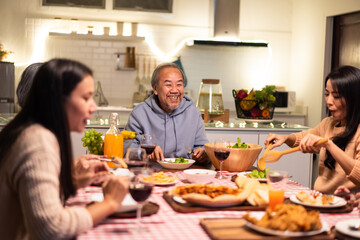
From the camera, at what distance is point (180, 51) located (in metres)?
7.36

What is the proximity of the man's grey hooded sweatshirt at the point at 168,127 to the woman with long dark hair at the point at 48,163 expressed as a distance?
1.54 m

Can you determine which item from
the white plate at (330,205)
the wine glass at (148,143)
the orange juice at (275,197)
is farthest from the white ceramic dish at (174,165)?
the orange juice at (275,197)

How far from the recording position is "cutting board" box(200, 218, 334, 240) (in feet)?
4.70

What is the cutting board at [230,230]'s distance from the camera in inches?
56.4

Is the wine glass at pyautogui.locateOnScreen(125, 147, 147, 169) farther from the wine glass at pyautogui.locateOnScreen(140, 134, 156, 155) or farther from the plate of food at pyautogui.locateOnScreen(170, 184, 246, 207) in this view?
the wine glass at pyautogui.locateOnScreen(140, 134, 156, 155)

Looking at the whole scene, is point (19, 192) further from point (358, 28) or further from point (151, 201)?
point (358, 28)

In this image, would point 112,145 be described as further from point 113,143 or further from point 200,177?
point 200,177

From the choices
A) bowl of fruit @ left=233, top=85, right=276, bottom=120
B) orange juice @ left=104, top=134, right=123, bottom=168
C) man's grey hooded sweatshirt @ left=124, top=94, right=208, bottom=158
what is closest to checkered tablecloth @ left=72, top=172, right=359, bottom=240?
orange juice @ left=104, top=134, right=123, bottom=168

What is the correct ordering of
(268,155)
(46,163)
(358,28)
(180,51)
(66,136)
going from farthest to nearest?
1. (180,51)
2. (358,28)
3. (268,155)
4. (66,136)
5. (46,163)

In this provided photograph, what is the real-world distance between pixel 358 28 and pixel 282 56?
190 centimetres

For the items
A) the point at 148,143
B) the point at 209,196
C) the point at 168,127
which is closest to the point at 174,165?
the point at 148,143

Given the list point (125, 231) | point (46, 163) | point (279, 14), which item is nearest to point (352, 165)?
point (125, 231)

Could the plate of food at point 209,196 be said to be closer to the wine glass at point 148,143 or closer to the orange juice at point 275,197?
the orange juice at point 275,197

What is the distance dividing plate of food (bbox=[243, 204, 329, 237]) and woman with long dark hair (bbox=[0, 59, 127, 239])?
47cm
